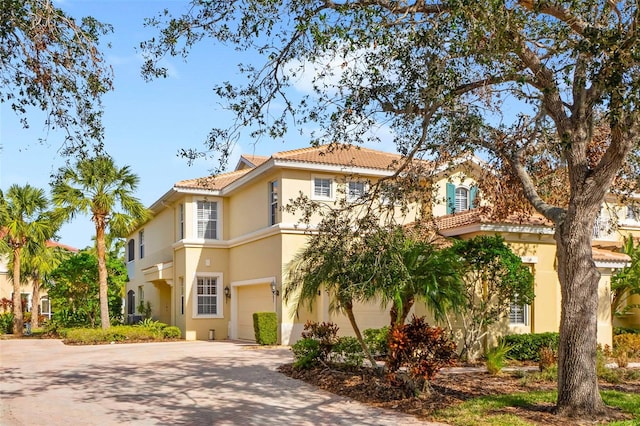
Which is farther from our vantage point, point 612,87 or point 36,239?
point 36,239

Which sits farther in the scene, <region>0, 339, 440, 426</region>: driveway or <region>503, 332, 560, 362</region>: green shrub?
<region>503, 332, 560, 362</region>: green shrub

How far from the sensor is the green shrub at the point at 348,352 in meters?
14.9

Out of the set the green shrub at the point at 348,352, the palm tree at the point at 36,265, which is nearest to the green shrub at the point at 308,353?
the green shrub at the point at 348,352

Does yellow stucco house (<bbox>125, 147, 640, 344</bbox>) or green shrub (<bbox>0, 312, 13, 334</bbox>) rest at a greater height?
yellow stucco house (<bbox>125, 147, 640, 344</bbox>)

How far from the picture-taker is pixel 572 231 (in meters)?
10.9

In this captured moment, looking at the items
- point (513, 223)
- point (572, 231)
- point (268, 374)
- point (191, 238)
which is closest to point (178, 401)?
point (268, 374)

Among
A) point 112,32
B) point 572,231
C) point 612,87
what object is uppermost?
point 112,32

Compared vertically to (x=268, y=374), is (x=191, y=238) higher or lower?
higher

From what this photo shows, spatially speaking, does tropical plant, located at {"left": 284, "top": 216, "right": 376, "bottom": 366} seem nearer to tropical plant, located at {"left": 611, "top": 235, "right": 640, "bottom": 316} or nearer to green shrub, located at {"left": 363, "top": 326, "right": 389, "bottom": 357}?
green shrub, located at {"left": 363, "top": 326, "right": 389, "bottom": 357}

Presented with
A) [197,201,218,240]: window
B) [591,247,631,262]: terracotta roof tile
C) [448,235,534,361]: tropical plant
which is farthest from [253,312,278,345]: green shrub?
[591,247,631,262]: terracotta roof tile

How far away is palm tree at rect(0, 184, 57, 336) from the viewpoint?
1299 inches

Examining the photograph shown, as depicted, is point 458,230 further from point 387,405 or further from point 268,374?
point 387,405

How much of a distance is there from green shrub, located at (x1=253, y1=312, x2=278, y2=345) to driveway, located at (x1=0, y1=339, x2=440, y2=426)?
8.65 ft

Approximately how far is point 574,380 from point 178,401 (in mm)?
6784
